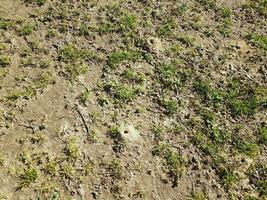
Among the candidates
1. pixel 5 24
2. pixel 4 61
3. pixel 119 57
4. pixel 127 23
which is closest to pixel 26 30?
pixel 5 24

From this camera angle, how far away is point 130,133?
25.1 ft

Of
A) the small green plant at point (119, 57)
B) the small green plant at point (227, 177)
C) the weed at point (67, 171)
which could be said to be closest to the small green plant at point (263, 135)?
the small green plant at point (227, 177)

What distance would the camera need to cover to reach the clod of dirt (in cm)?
757

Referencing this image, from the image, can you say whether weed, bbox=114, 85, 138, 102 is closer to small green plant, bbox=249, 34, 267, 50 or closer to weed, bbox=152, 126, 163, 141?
weed, bbox=152, 126, 163, 141

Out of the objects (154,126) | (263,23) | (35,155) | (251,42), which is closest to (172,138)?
(154,126)

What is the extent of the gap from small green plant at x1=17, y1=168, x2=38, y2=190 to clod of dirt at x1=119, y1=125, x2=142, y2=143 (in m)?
1.58

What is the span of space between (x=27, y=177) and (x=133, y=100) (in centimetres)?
235

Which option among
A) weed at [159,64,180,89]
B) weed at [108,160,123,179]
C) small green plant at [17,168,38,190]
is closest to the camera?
small green plant at [17,168,38,190]

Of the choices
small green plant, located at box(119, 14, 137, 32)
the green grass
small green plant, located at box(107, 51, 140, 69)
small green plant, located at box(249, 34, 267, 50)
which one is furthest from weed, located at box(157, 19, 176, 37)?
the green grass

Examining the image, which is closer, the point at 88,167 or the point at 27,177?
the point at 27,177

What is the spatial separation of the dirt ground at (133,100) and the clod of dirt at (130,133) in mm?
17

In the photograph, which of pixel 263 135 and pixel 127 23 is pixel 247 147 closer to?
pixel 263 135

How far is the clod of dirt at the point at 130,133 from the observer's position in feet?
24.8

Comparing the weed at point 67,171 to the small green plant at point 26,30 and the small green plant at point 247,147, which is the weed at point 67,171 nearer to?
the small green plant at point 247,147
